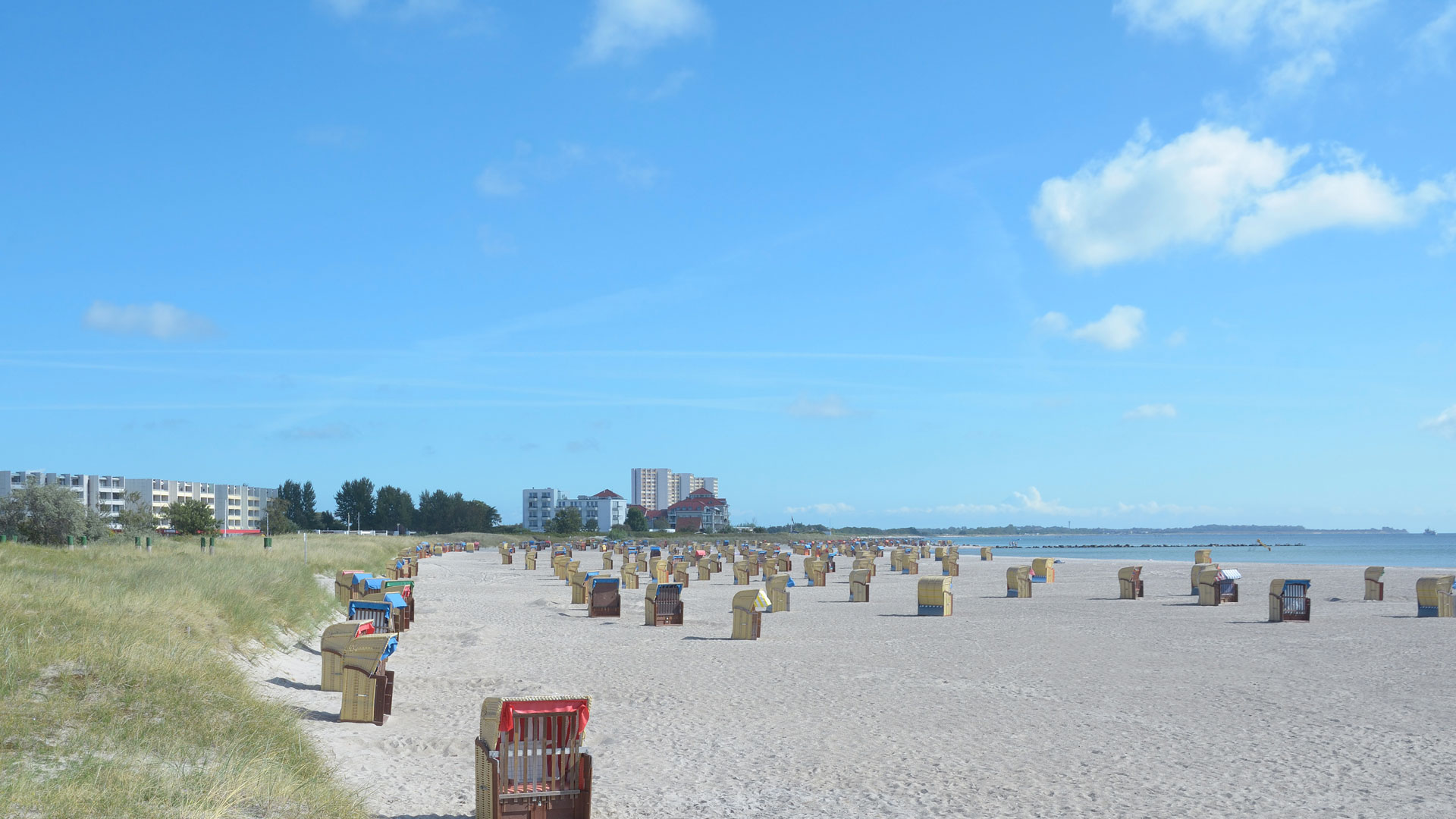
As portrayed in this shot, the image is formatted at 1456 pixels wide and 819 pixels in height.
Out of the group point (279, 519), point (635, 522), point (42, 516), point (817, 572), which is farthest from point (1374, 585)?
point (635, 522)

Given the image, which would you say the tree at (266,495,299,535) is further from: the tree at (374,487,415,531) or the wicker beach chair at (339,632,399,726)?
the wicker beach chair at (339,632,399,726)

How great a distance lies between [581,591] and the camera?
→ 27.0m

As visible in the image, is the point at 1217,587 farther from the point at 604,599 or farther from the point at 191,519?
the point at 191,519

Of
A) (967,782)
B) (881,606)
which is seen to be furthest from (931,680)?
(881,606)

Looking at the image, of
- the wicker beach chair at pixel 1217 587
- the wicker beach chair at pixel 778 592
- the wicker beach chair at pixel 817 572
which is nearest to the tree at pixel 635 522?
the wicker beach chair at pixel 817 572

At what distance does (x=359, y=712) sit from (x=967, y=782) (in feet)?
19.1

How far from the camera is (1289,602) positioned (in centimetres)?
2025

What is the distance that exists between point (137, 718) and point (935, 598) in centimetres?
1827

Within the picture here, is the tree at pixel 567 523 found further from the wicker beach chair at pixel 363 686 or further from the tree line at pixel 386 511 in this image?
the wicker beach chair at pixel 363 686

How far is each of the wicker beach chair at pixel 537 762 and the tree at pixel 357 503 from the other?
143121mm

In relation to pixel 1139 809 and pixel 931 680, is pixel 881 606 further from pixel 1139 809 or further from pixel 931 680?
pixel 1139 809

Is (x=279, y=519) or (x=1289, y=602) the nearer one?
(x=1289, y=602)

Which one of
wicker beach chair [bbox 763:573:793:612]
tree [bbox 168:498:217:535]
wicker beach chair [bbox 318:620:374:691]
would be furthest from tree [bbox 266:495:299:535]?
wicker beach chair [bbox 318:620:374:691]

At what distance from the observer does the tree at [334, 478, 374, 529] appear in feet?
463
